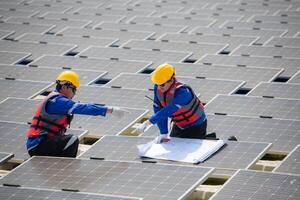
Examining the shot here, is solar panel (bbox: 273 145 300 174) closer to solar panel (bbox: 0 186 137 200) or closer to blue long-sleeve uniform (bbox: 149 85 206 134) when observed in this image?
blue long-sleeve uniform (bbox: 149 85 206 134)

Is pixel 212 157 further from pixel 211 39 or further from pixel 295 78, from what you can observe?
pixel 211 39

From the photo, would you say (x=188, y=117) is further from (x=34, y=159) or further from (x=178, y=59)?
(x=178, y=59)

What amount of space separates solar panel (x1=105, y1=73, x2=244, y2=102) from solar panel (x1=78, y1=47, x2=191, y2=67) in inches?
117

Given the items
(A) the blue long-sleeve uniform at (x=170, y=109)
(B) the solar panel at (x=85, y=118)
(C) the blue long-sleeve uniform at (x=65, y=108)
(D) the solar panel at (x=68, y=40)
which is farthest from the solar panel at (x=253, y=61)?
(C) the blue long-sleeve uniform at (x=65, y=108)

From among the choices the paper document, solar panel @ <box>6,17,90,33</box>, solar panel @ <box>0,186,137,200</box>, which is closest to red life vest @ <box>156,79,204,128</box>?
the paper document

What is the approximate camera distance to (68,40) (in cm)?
3409

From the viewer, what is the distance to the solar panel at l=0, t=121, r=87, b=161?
2011 centimetres

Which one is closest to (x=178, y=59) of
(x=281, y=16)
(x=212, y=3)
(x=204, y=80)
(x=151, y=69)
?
(x=151, y=69)

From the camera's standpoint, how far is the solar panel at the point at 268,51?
30.3 metres

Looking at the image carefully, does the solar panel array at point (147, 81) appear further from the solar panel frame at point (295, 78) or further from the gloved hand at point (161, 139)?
the gloved hand at point (161, 139)

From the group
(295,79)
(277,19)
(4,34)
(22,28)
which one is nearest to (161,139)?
(295,79)

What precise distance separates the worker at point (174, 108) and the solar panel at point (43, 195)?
3.38m

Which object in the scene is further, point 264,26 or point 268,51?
point 264,26

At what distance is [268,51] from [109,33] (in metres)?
7.19
